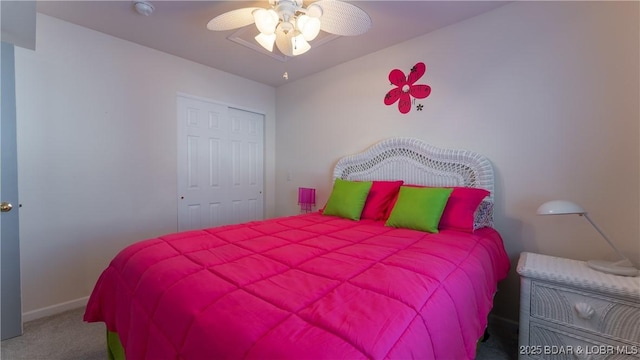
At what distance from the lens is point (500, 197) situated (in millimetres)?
2150

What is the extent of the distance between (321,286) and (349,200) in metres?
1.51

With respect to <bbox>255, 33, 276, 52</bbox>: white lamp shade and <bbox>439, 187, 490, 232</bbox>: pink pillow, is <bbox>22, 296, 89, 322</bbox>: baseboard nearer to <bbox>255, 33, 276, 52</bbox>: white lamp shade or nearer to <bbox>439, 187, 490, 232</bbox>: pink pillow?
<bbox>255, 33, 276, 52</bbox>: white lamp shade

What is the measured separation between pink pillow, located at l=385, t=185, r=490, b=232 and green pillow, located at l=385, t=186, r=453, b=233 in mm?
82

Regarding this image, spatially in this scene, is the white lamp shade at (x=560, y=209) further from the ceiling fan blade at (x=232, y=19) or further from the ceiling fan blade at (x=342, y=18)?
the ceiling fan blade at (x=232, y=19)

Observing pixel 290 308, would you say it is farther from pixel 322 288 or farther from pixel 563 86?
pixel 563 86

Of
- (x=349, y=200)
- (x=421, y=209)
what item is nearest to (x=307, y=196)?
(x=349, y=200)

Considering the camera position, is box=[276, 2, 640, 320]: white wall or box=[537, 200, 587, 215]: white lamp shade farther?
box=[276, 2, 640, 320]: white wall

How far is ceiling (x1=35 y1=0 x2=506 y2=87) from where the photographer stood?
6.85 feet

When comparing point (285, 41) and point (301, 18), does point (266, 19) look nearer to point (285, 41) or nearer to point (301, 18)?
point (301, 18)

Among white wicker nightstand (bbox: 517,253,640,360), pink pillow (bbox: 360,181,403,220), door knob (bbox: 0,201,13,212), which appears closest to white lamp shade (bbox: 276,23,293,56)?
pink pillow (bbox: 360,181,403,220)

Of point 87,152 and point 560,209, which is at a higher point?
point 87,152

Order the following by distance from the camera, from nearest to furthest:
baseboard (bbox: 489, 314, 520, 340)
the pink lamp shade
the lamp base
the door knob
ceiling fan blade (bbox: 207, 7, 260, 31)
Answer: the lamp base → ceiling fan blade (bbox: 207, 7, 260, 31) → the door knob → baseboard (bbox: 489, 314, 520, 340) → the pink lamp shade

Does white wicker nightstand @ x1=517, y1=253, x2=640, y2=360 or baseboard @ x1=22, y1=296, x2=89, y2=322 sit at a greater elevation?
white wicker nightstand @ x1=517, y1=253, x2=640, y2=360

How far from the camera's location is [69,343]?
1.86 meters
